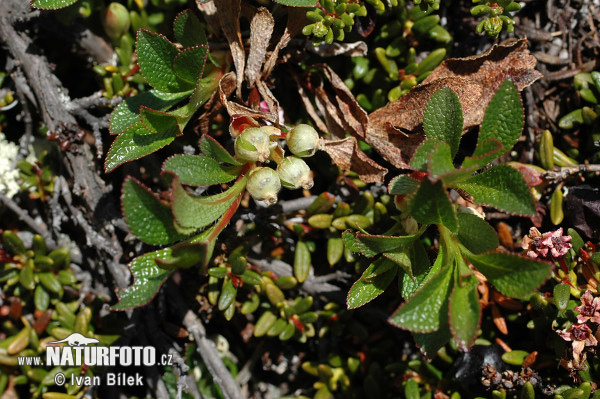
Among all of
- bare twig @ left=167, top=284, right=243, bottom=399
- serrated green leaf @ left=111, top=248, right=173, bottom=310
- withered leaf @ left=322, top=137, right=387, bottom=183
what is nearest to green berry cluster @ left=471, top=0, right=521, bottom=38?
withered leaf @ left=322, top=137, right=387, bottom=183

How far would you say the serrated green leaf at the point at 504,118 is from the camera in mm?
1657

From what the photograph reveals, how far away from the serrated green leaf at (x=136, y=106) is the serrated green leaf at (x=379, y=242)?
0.92m

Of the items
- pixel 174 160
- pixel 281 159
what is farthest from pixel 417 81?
pixel 174 160

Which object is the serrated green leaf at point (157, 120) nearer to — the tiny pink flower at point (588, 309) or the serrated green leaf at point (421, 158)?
the serrated green leaf at point (421, 158)

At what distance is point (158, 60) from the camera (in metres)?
1.93

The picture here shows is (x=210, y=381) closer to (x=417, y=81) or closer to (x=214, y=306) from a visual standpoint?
(x=214, y=306)

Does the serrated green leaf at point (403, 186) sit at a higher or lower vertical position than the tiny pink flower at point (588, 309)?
higher

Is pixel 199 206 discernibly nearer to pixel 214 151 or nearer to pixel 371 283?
pixel 214 151

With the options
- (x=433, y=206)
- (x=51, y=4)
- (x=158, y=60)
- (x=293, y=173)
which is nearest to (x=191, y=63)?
(x=158, y=60)

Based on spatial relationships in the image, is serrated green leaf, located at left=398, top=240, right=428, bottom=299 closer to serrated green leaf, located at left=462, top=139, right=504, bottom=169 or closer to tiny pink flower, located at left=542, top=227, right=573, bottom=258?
serrated green leaf, located at left=462, top=139, right=504, bottom=169

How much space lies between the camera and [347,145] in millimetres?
2158

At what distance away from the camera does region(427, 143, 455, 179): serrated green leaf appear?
1.47m

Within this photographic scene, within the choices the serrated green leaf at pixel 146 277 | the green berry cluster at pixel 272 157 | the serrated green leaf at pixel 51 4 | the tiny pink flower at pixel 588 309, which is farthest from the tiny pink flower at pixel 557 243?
the serrated green leaf at pixel 51 4

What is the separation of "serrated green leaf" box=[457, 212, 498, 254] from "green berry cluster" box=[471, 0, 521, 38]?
2.92ft
